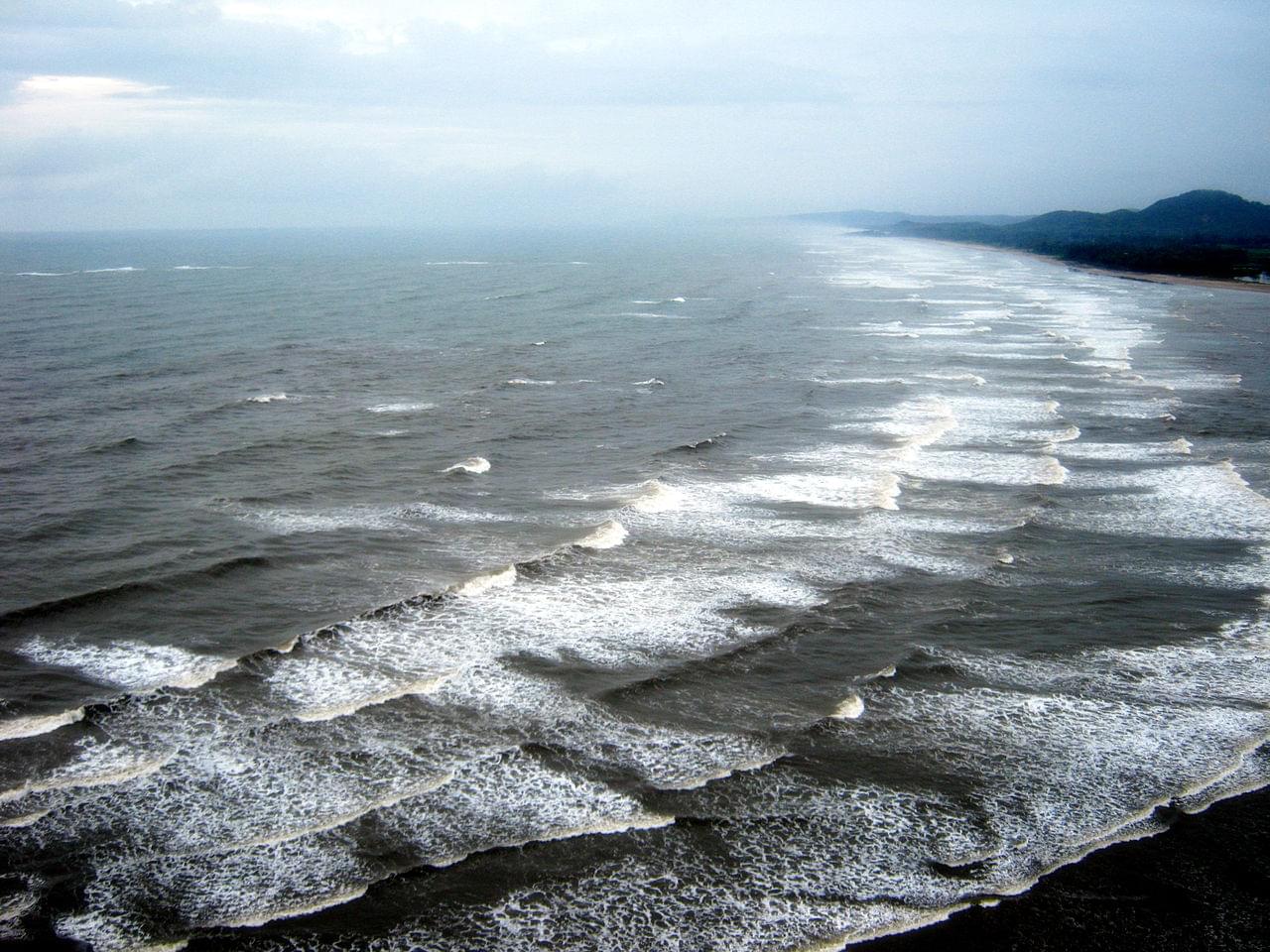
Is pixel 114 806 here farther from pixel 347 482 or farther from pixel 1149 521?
pixel 1149 521

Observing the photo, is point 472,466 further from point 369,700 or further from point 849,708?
point 849,708

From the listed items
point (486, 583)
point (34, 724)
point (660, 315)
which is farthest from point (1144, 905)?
point (660, 315)

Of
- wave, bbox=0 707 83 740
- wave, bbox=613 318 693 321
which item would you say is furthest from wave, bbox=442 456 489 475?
wave, bbox=613 318 693 321

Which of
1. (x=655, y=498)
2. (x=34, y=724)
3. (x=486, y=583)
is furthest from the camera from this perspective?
(x=655, y=498)

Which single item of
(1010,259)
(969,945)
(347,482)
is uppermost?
(1010,259)

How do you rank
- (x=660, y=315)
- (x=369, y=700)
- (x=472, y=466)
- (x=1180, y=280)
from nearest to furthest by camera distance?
(x=369, y=700) → (x=472, y=466) → (x=660, y=315) → (x=1180, y=280)

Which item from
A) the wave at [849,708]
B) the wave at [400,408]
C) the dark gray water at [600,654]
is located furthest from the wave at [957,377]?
the wave at [849,708]

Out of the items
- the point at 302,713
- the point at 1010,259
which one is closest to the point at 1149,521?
the point at 302,713
